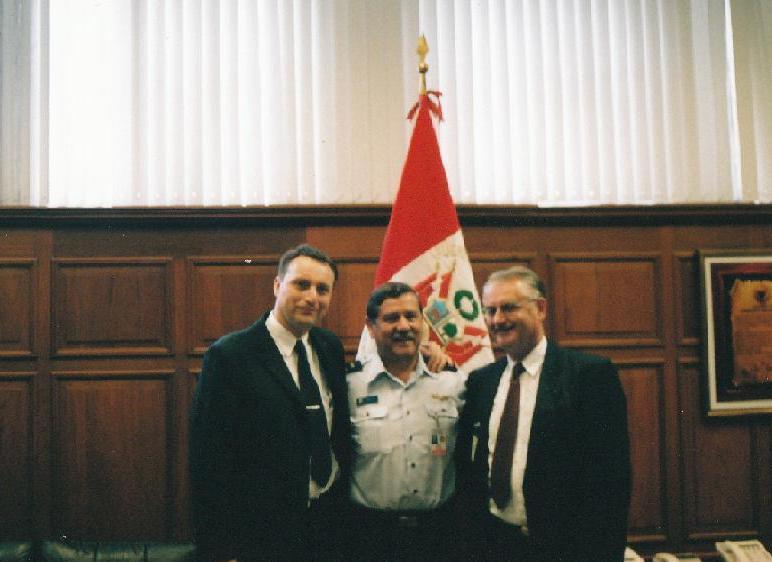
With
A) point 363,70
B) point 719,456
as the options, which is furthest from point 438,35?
point 719,456

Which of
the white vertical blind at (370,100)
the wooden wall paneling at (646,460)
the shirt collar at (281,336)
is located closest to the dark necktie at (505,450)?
the shirt collar at (281,336)

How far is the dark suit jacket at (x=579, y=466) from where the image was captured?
68.0 inches

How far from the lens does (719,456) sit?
3.48 meters

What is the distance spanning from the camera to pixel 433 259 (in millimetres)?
2914

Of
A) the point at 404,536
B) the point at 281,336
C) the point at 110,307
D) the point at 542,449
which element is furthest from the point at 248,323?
the point at 542,449

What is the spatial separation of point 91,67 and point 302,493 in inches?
116

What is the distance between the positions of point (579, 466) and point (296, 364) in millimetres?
952

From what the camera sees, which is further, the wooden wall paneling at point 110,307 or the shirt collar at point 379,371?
the wooden wall paneling at point 110,307

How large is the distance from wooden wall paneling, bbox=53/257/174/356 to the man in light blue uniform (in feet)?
5.40

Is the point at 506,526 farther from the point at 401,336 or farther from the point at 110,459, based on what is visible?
the point at 110,459

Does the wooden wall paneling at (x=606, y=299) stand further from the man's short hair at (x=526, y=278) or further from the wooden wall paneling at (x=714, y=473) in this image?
the man's short hair at (x=526, y=278)

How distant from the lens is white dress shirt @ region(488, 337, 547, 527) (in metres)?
1.82

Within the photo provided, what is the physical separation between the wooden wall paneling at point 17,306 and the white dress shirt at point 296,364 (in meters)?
1.94

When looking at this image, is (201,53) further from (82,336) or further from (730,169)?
(730,169)
